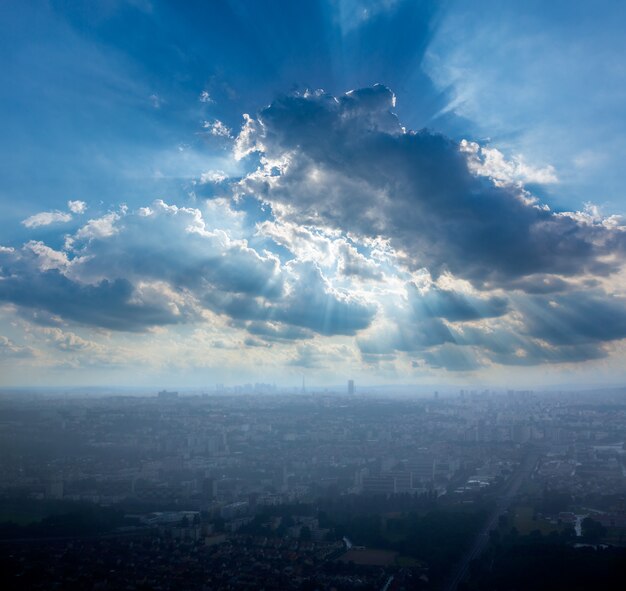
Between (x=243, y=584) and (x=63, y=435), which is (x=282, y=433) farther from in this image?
(x=243, y=584)

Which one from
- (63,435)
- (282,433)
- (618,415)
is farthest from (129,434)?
(618,415)

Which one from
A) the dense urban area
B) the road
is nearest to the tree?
the dense urban area

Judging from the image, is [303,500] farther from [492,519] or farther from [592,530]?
[592,530]

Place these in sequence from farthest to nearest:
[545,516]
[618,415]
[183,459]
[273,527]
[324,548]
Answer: [618,415] → [183,459] → [545,516] → [273,527] → [324,548]

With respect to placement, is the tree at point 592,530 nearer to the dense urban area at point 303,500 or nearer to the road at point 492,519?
the dense urban area at point 303,500

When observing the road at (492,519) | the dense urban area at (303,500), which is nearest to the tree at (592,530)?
the dense urban area at (303,500)

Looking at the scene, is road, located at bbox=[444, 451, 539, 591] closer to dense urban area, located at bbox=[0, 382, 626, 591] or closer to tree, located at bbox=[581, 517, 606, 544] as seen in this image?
dense urban area, located at bbox=[0, 382, 626, 591]
